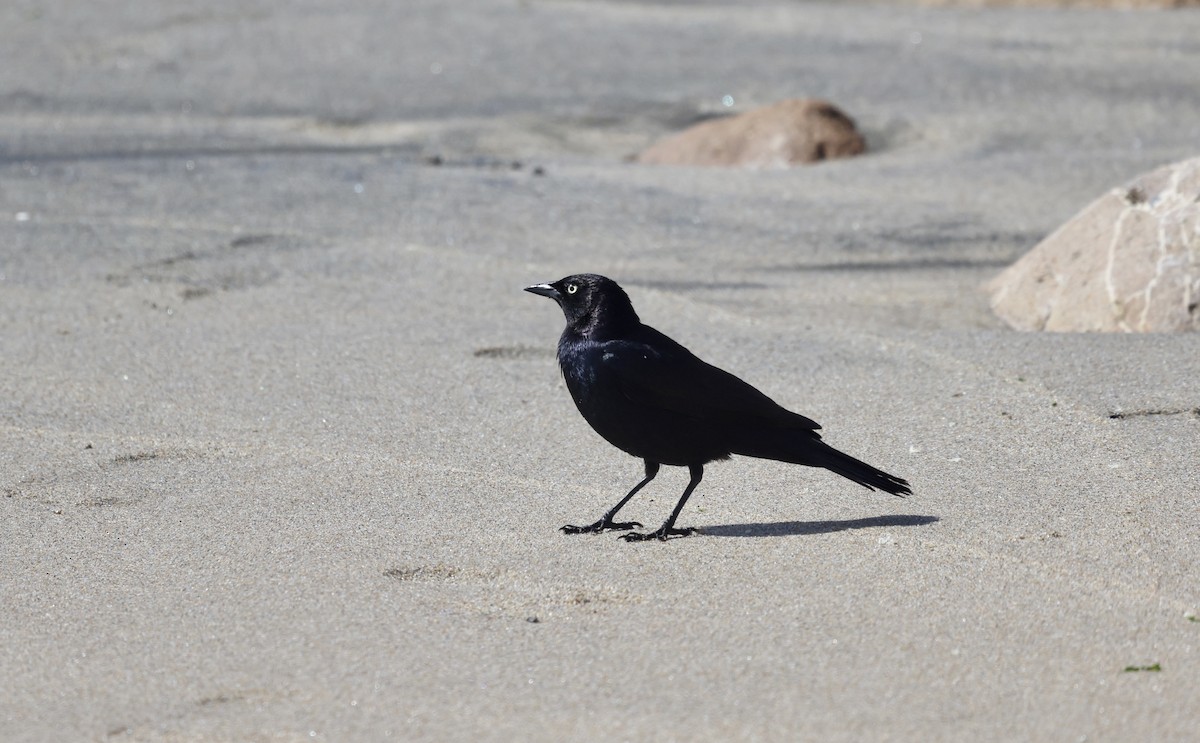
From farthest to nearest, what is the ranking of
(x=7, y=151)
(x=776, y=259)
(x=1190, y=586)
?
1. (x=7, y=151)
2. (x=776, y=259)
3. (x=1190, y=586)

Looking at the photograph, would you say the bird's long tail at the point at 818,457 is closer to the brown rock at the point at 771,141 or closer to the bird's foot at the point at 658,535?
the bird's foot at the point at 658,535

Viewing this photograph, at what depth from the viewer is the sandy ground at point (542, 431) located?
3125 millimetres

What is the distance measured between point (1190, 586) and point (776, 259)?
4.09 metres

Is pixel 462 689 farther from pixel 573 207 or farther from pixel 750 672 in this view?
pixel 573 207

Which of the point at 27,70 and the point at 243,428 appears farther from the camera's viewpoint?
the point at 27,70

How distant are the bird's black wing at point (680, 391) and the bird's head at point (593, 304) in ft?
0.28

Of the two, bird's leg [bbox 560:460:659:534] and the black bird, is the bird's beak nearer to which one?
the black bird

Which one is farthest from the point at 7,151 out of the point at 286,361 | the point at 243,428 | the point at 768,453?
the point at 768,453

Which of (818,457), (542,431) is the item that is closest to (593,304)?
(818,457)

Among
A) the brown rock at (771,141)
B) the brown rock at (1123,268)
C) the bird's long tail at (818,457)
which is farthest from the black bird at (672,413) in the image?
the brown rock at (771,141)

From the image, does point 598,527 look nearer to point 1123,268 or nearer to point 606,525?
point 606,525

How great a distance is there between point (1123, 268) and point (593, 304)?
3031mm

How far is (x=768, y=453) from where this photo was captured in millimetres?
4051

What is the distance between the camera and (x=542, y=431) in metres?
5.07
